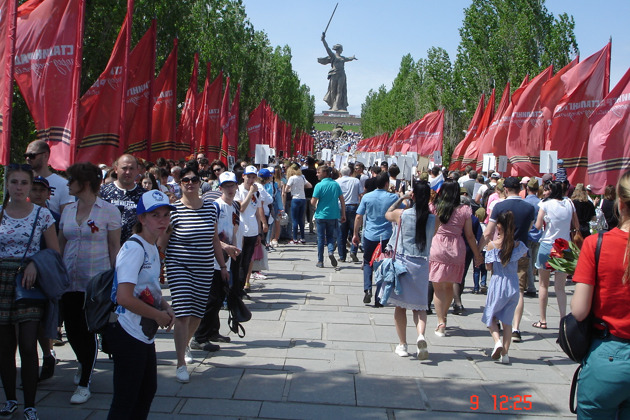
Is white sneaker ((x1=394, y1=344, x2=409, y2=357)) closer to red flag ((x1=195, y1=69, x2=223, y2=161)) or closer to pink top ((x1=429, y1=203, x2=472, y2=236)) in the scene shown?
pink top ((x1=429, y1=203, x2=472, y2=236))

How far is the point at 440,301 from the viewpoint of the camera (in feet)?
24.4

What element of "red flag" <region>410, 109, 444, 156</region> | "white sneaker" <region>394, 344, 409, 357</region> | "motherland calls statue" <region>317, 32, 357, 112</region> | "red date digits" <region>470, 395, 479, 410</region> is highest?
"motherland calls statue" <region>317, 32, 357, 112</region>

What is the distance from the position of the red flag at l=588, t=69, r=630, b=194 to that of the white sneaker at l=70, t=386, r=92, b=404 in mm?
5263

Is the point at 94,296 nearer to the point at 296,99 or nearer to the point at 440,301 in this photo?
the point at 440,301

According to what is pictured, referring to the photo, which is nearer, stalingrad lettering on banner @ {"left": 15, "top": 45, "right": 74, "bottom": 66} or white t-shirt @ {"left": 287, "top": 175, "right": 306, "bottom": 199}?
stalingrad lettering on banner @ {"left": 15, "top": 45, "right": 74, "bottom": 66}

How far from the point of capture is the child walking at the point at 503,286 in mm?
6402

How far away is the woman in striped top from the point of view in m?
5.61

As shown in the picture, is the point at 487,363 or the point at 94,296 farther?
the point at 487,363

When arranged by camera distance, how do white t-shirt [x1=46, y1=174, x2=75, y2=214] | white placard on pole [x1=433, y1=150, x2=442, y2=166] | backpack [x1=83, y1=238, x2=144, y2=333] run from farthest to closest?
white placard on pole [x1=433, y1=150, x2=442, y2=166] → white t-shirt [x1=46, y1=174, x2=75, y2=214] → backpack [x1=83, y1=238, x2=144, y2=333]

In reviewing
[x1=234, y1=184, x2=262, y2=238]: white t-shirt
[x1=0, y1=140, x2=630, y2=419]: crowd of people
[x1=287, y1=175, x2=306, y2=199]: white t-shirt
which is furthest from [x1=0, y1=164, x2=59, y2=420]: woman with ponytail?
[x1=287, y1=175, x2=306, y2=199]: white t-shirt

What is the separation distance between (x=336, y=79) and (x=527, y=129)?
8830 cm

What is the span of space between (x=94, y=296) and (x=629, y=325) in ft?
9.52

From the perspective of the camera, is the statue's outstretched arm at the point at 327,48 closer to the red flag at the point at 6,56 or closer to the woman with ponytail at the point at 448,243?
the woman with ponytail at the point at 448,243

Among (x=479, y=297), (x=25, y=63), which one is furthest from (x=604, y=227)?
(x=25, y=63)
